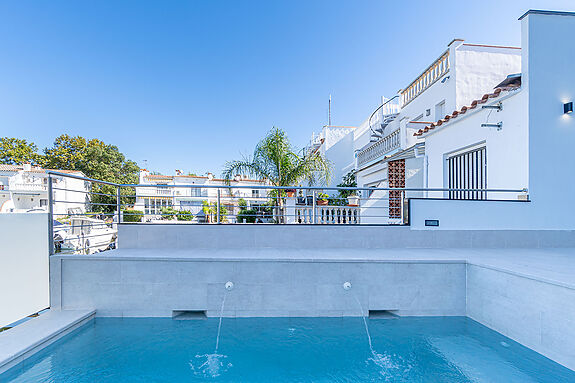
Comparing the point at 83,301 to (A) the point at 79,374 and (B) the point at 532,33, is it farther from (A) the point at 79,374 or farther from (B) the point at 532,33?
(B) the point at 532,33

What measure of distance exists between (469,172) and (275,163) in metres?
5.36

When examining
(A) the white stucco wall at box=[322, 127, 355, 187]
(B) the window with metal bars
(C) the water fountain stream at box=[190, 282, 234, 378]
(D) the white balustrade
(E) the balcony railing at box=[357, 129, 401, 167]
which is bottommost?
(C) the water fountain stream at box=[190, 282, 234, 378]

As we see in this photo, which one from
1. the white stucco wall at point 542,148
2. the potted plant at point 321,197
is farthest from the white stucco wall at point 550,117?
the potted plant at point 321,197

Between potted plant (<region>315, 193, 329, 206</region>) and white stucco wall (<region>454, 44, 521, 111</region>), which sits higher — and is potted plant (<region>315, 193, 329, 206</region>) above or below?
below

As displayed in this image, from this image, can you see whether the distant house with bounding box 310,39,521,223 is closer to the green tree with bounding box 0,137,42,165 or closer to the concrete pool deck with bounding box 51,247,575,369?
the concrete pool deck with bounding box 51,247,575,369

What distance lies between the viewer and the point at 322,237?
5742 millimetres

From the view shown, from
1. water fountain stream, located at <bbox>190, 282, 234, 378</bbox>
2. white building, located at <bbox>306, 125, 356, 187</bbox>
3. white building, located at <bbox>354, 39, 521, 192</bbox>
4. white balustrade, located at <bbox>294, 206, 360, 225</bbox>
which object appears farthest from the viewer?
white building, located at <bbox>306, 125, 356, 187</bbox>

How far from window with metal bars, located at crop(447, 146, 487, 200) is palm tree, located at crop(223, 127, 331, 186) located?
399cm

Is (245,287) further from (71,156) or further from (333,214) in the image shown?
(71,156)

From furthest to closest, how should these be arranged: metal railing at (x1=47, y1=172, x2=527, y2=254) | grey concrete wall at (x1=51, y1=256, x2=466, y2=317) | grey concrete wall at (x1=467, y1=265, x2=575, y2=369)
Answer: metal railing at (x1=47, y1=172, x2=527, y2=254) < grey concrete wall at (x1=51, y1=256, x2=466, y2=317) < grey concrete wall at (x1=467, y1=265, x2=575, y2=369)

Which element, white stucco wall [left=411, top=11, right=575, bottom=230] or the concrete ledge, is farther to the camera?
white stucco wall [left=411, top=11, right=575, bottom=230]

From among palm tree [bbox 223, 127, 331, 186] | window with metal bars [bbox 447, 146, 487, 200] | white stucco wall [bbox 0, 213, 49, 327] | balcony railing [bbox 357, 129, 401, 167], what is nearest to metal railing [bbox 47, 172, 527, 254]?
white stucco wall [bbox 0, 213, 49, 327]

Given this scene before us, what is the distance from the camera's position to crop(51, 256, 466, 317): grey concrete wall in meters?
4.21

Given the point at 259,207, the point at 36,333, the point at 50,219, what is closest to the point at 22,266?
the point at 50,219
